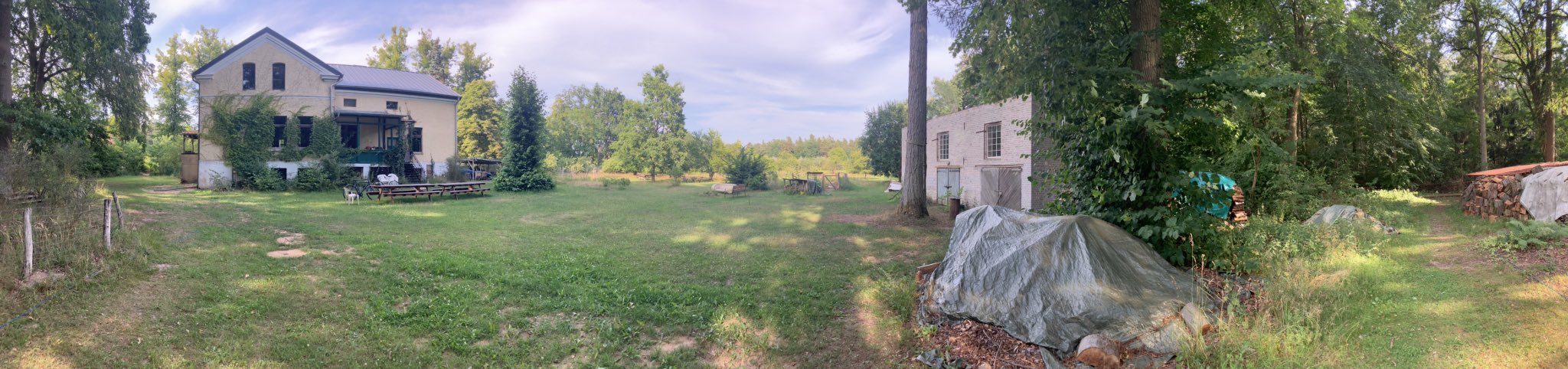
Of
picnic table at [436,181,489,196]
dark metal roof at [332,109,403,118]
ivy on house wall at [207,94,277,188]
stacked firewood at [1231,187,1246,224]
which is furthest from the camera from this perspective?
dark metal roof at [332,109,403,118]

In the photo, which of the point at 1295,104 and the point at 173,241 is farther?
the point at 1295,104

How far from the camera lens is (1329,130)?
1888 cm

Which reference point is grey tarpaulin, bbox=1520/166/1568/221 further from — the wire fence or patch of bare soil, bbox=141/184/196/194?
patch of bare soil, bbox=141/184/196/194

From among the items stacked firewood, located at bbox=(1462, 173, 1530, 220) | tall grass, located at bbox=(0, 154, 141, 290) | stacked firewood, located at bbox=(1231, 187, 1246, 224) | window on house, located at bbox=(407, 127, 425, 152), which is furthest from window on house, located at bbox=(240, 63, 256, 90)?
stacked firewood, located at bbox=(1462, 173, 1530, 220)

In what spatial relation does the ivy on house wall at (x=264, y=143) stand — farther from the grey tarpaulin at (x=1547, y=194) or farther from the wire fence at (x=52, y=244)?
the grey tarpaulin at (x=1547, y=194)

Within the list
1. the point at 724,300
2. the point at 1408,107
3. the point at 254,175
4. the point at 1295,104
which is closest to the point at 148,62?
the point at 254,175

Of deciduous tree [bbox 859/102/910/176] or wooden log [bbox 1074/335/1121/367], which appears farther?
deciduous tree [bbox 859/102/910/176]

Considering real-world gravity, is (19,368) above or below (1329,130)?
below

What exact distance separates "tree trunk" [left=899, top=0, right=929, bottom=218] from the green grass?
7.89m

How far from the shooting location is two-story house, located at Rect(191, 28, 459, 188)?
22.4 m

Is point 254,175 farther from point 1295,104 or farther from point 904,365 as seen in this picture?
point 1295,104

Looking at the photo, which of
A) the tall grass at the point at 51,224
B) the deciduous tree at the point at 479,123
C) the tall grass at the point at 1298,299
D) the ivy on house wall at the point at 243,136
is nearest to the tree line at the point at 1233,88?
the tall grass at the point at 1298,299

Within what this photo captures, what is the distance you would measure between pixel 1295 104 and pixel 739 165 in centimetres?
2093

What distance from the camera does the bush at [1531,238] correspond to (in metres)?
6.09
